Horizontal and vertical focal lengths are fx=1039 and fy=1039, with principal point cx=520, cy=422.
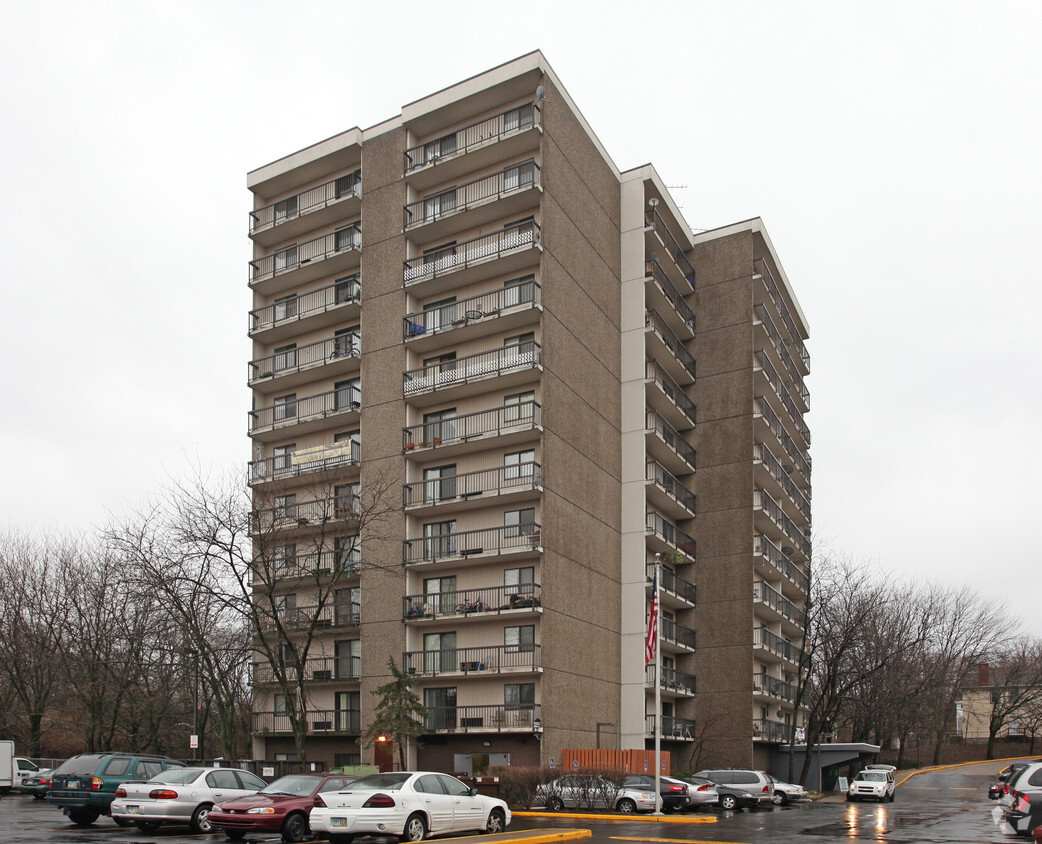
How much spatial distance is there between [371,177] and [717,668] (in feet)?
94.8

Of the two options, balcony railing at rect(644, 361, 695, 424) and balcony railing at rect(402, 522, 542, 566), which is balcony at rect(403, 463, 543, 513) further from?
balcony railing at rect(644, 361, 695, 424)

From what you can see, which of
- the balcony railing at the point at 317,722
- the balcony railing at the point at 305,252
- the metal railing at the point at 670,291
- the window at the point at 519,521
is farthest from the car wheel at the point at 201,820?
the metal railing at the point at 670,291

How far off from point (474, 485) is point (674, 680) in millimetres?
14983

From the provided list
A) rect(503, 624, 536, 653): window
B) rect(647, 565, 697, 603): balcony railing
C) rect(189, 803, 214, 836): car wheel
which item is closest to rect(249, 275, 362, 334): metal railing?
rect(503, 624, 536, 653): window

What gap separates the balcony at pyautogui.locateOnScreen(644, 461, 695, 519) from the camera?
158 ft

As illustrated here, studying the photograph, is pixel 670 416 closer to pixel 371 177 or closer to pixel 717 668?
pixel 717 668

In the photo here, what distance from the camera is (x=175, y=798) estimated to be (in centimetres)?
2331

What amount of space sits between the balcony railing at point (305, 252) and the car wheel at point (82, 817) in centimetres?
2815

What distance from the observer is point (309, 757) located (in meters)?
44.2

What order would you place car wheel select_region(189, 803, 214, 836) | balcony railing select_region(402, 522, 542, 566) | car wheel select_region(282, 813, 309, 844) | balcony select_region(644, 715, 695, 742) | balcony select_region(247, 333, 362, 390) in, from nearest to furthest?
car wheel select_region(282, 813, 309, 844) < car wheel select_region(189, 803, 214, 836) < balcony railing select_region(402, 522, 542, 566) < balcony select_region(644, 715, 695, 742) < balcony select_region(247, 333, 362, 390)

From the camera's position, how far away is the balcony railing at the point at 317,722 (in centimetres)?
4297

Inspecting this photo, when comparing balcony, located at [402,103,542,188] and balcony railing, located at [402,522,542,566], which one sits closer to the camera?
balcony railing, located at [402,522,542,566]

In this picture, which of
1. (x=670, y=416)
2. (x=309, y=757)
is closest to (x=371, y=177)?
(x=670, y=416)

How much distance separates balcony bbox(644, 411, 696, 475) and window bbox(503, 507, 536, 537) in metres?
9.10
